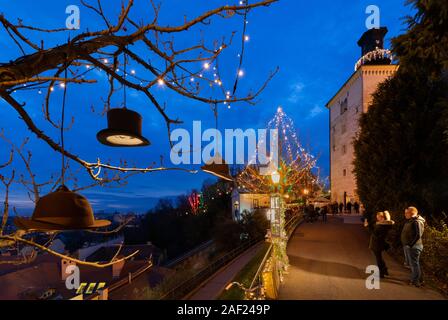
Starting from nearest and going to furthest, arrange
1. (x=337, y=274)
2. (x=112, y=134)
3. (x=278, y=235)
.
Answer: (x=112, y=134) → (x=278, y=235) → (x=337, y=274)

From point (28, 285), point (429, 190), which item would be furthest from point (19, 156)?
point (28, 285)

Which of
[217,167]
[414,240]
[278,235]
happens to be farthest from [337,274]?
[217,167]

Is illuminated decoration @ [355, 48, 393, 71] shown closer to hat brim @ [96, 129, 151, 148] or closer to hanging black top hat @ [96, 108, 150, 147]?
hat brim @ [96, 129, 151, 148]

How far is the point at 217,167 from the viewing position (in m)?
3.72

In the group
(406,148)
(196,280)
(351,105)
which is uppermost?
(351,105)

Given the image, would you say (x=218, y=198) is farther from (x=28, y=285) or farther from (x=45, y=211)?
(x=45, y=211)

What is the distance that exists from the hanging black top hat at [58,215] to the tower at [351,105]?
24.0 m

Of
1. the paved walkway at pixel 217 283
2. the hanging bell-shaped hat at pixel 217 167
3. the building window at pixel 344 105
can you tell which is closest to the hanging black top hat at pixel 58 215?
the hanging bell-shaped hat at pixel 217 167

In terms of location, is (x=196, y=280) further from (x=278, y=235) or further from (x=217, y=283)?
(x=278, y=235)

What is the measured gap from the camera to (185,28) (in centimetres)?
261

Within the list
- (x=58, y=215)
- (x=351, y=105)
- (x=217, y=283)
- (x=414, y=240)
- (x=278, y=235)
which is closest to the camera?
(x=58, y=215)

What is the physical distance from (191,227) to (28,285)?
81.1 ft

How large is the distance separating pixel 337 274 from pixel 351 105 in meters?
25.2

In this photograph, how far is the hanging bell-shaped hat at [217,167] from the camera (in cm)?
359
